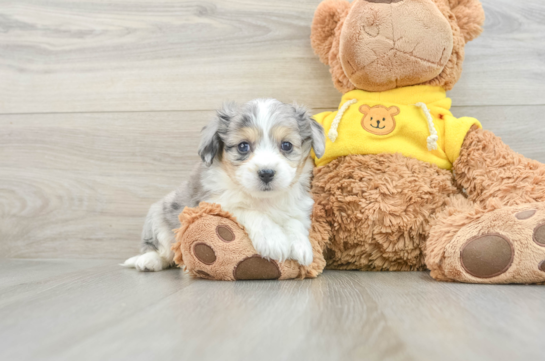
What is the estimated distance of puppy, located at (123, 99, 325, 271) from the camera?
4.95ft

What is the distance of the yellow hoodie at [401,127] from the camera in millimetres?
1755

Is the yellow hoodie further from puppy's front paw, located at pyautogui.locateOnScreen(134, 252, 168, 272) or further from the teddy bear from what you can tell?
puppy's front paw, located at pyautogui.locateOnScreen(134, 252, 168, 272)

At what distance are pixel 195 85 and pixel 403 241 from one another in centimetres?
136

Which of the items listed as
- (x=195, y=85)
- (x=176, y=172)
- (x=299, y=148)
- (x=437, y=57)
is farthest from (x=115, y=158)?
(x=437, y=57)

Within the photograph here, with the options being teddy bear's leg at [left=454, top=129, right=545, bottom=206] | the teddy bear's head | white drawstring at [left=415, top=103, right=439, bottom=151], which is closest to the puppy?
the teddy bear's head

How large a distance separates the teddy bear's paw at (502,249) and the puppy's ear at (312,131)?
61cm

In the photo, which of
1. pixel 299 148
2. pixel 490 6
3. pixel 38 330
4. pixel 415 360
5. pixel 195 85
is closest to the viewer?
pixel 415 360

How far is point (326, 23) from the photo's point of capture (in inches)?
75.1

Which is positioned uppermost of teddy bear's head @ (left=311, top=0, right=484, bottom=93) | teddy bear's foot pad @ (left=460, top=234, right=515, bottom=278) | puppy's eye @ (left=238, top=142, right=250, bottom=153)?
teddy bear's head @ (left=311, top=0, right=484, bottom=93)

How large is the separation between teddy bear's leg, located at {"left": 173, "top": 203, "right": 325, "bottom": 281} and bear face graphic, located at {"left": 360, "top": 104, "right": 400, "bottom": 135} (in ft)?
2.22

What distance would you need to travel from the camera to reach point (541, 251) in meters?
1.27

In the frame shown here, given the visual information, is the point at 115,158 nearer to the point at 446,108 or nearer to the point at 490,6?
the point at 446,108

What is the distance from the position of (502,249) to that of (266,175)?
2.61 ft

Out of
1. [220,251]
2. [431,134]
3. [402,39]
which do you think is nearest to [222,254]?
[220,251]
